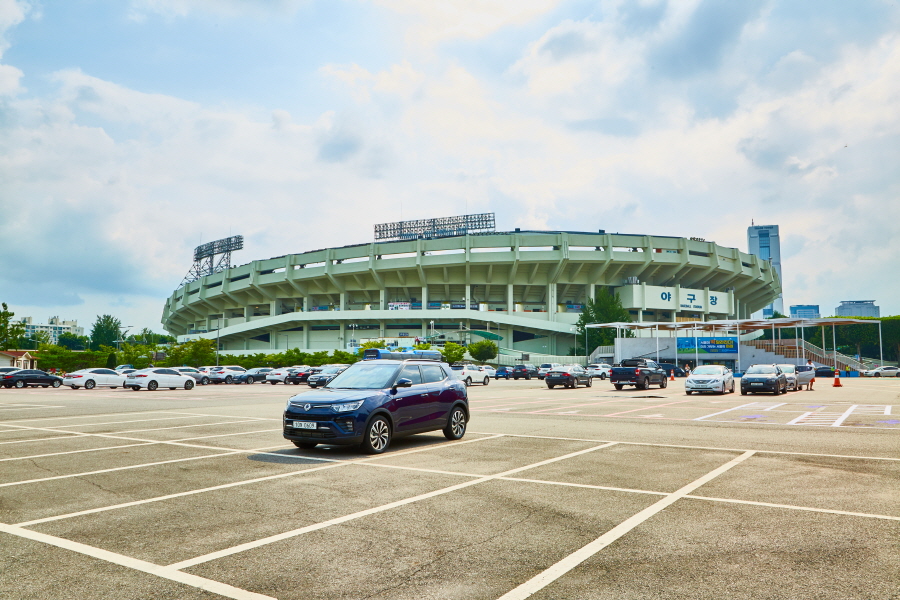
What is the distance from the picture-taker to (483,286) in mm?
85000

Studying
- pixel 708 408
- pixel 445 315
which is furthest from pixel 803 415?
pixel 445 315

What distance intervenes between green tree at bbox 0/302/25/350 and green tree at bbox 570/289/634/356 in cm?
6060

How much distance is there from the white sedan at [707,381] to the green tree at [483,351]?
41350mm

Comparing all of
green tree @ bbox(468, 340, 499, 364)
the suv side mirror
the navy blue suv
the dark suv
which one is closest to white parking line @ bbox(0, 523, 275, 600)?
the navy blue suv

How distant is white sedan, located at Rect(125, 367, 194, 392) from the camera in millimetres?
37875

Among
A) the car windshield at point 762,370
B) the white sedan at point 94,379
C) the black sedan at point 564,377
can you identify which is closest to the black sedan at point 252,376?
the white sedan at point 94,379

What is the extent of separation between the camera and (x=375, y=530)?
216 inches

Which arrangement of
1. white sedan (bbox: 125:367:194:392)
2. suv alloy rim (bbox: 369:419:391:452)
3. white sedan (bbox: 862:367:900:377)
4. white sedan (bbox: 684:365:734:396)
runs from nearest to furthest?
suv alloy rim (bbox: 369:419:391:452), white sedan (bbox: 684:365:734:396), white sedan (bbox: 125:367:194:392), white sedan (bbox: 862:367:900:377)

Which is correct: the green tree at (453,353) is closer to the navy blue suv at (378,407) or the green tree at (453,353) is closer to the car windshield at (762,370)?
the car windshield at (762,370)

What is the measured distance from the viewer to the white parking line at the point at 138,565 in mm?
3988

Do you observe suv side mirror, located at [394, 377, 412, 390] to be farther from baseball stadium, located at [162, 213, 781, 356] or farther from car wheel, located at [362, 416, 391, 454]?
baseball stadium, located at [162, 213, 781, 356]

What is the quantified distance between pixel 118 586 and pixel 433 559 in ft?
7.03

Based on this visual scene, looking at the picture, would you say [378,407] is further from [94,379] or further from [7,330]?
[7,330]

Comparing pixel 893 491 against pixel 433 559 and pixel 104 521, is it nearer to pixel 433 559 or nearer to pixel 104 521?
pixel 433 559
